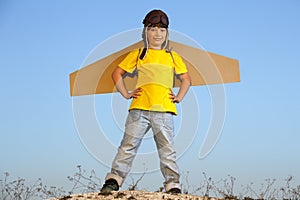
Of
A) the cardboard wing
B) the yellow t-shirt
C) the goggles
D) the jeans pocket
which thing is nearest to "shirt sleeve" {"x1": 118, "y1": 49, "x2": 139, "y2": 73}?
the yellow t-shirt

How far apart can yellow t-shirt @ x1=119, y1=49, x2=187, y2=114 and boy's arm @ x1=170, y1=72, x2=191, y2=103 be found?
1.9 inches

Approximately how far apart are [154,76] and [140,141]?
29.2 inches

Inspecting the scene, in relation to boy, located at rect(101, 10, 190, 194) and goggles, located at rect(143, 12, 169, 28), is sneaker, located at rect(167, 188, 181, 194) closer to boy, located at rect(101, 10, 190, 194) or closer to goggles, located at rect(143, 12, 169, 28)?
boy, located at rect(101, 10, 190, 194)

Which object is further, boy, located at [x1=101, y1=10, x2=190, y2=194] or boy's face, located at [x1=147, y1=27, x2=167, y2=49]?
boy's face, located at [x1=147, y1=27, x2=167, y2=49]

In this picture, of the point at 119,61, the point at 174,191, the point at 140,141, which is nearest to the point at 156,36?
the point at 119,61

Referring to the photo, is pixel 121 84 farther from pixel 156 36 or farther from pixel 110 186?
pixel 110 186

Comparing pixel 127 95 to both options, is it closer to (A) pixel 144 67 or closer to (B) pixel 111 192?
(A) pixel 144 67

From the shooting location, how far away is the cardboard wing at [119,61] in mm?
5750

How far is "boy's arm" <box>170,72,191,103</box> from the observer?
5.35m

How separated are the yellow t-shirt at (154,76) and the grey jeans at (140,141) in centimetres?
9

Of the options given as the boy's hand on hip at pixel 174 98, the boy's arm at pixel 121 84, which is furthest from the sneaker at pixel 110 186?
the boy's hand on hip at pixel 174 98

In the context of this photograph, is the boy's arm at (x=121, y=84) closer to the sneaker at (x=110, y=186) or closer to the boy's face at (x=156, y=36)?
the boy's face at (x=156, y=36)

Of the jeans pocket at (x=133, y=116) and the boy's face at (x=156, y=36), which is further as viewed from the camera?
the boy's face at (x=156, y=36)

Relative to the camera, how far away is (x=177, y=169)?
17.3 feet
